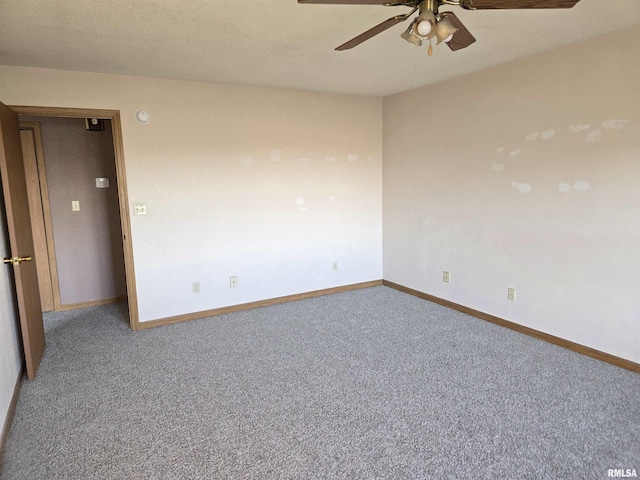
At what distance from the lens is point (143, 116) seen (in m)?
3.54

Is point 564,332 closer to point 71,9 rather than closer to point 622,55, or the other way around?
point 622,55

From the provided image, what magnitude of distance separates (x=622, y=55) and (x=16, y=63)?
436cm

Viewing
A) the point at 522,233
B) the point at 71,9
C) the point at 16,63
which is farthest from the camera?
the point at 522,233

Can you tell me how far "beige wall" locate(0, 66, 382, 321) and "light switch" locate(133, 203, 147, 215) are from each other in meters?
0.04

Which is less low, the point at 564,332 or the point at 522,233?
the point at 522,233

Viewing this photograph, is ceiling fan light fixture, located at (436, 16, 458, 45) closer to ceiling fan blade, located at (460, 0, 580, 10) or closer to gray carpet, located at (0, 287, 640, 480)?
ceiling fan blade, located at (460, 0, 580, 10)

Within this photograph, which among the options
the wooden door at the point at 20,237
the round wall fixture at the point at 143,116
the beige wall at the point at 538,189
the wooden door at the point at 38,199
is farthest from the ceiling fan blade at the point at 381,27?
the wooden door at the point at 38,199

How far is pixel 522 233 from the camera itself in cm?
339

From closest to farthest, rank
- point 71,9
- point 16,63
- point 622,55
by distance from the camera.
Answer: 1. point 71,9
2. point 622,55
3. point 16,63

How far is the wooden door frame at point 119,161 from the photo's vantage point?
322cm

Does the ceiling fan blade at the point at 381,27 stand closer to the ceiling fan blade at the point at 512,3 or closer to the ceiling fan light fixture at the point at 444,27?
the ceiling fan light fixture at the point at 444,27

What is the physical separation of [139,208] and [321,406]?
245cm

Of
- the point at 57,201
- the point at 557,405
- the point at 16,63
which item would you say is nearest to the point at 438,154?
the point at 557,405

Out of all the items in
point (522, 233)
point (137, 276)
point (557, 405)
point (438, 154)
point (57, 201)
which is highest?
point (438, 154)
